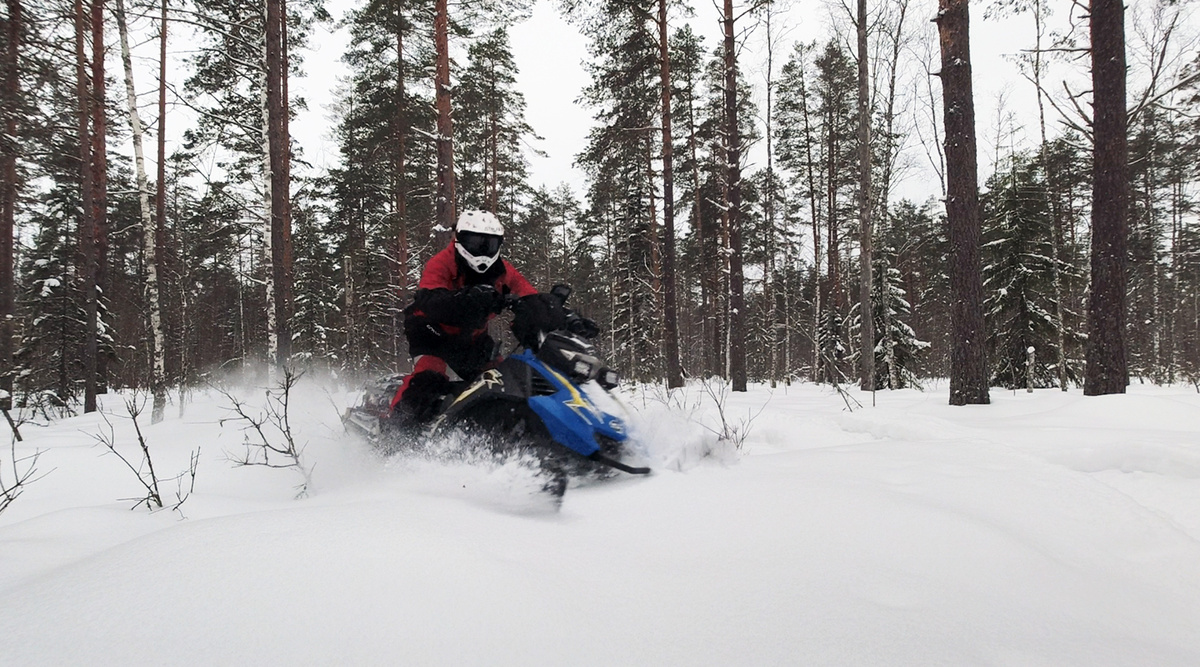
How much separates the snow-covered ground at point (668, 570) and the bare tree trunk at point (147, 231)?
10.2 m

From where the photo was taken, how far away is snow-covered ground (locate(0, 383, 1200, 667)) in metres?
1.26

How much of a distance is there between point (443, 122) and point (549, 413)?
8581 millimetres

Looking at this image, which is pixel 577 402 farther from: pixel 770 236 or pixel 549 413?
pixel 770 236

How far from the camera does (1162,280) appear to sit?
29141 millimetres

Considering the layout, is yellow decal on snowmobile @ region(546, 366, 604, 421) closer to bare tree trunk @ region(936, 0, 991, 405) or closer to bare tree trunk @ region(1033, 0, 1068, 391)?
bare tree trunk @ region(936, 0, 991, 405)

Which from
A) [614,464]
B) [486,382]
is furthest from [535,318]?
[614,464]

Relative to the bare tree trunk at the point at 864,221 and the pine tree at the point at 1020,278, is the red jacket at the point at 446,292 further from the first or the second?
the pine tree at the point at 1020,278

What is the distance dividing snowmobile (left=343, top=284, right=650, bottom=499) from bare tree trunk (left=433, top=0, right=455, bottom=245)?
7.28 meters

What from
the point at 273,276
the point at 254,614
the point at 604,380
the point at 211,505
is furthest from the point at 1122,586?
the point at 273,276

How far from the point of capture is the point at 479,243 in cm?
367

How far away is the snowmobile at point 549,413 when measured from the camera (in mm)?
2791

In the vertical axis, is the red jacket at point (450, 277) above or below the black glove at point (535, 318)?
above

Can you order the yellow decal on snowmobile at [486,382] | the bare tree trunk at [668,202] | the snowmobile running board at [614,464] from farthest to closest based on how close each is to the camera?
the bare tree trunk at [668,202] → the yellow decal on snowmobile at [486,382] → the snowmobile running board at [614,464]

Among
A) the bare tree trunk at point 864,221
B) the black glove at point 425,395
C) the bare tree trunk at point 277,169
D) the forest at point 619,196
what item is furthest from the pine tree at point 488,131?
the black glove at point 425,395
